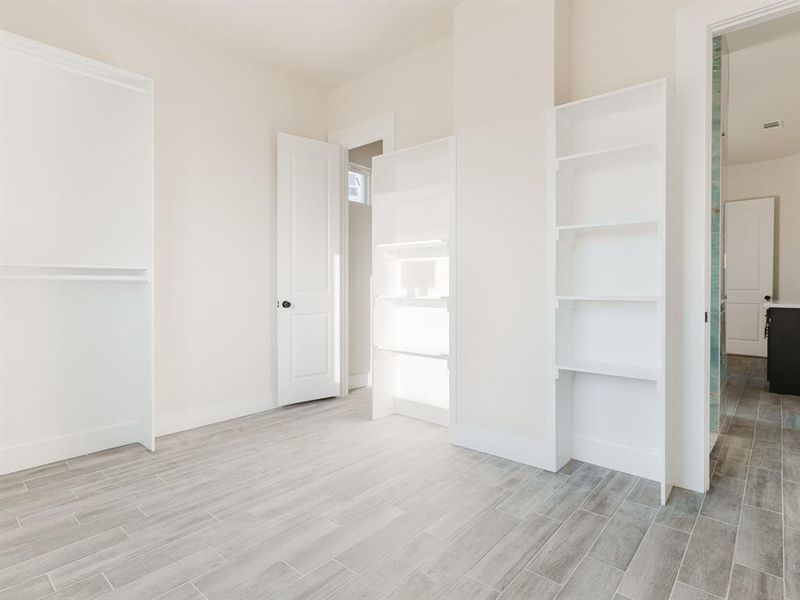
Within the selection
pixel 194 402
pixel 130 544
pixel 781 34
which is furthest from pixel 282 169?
pixel 781 34

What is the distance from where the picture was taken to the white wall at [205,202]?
3.28m

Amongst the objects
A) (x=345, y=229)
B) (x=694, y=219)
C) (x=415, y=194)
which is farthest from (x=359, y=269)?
(x=694, y=219)

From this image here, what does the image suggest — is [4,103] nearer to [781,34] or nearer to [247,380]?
[247,380]

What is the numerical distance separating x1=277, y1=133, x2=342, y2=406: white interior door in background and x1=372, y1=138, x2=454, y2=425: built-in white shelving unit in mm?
709

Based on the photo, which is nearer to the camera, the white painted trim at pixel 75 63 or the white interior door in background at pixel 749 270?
the white painted trim at pixel 75 63

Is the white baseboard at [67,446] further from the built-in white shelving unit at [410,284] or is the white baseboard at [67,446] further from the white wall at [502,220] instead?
the white wall at [502,220]

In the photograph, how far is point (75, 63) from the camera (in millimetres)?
2725

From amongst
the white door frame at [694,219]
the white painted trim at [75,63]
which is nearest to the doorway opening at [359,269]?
the white painted trim at [75,63]

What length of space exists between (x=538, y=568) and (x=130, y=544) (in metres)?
1.77

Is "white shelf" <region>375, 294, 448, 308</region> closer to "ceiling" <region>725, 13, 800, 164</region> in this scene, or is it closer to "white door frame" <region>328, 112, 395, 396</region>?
"white door frame" <region>328, 112, 395, 396</region>

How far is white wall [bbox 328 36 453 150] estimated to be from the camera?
363 centimetres

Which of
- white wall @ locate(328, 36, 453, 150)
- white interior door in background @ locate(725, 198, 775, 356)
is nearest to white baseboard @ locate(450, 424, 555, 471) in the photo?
white wall @ locate(328, 36, 453, 150)

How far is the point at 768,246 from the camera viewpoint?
6.66m

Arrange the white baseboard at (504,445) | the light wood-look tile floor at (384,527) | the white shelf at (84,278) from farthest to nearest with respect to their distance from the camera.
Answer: the white baseboard at (504,445) → the white shelf at (84,278) → the light wood-look tile floor at (384,527)
